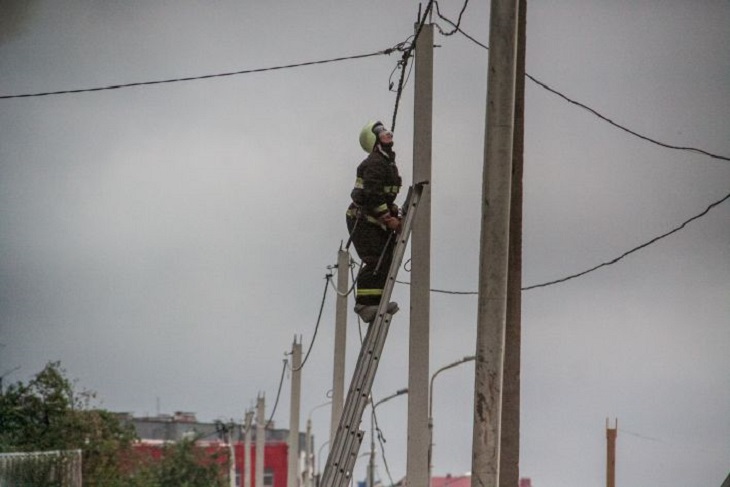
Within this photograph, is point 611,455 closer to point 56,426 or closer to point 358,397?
point 358,397

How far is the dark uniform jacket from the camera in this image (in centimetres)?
1617

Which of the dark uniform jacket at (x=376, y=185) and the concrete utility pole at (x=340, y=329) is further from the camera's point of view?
the concrete utility pole at (x=340, y=329)

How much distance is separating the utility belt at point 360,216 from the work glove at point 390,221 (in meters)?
0.04

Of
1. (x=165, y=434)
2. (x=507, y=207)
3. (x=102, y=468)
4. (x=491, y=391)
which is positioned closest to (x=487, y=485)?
(x=491, y=391)

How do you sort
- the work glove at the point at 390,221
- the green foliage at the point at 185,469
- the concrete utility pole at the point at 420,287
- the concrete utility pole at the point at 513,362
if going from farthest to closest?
the green foliage at the point at 185,469 → the work glove at the point at 390,221 → the concrete utility pole at the point at 420,287 → the concrete utility pole at the point at 513,362

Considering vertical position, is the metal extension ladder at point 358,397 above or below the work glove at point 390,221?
below

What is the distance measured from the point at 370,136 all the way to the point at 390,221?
87cm

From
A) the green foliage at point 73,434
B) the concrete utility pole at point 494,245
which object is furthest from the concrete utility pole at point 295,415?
the concrete utility pole at point 494,245

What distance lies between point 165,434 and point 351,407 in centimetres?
10088

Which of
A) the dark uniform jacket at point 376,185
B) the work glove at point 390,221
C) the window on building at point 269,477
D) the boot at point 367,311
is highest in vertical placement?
the dark uniform jacket at point 376,185

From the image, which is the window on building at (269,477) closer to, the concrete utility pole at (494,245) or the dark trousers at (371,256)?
the dark trousers at (371,256)

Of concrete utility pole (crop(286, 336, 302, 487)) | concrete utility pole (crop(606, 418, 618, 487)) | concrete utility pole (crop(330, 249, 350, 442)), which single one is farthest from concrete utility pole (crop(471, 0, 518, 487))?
concrete utility pole (crop(286, 336, 302, 487))

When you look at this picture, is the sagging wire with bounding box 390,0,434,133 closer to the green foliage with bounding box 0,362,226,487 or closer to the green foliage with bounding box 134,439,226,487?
the green foliage with bounding box 0,362,226,487

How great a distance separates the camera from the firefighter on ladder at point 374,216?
639 inches
